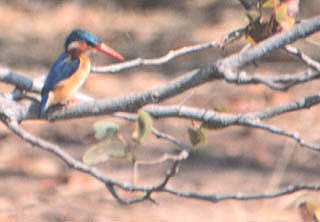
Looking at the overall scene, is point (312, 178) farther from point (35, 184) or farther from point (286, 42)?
point (286, 42)

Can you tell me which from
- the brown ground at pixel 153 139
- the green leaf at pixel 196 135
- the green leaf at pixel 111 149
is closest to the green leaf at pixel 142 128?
the green leaf at pixel 111 149

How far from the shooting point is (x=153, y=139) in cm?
327

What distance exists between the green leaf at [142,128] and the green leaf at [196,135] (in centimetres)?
17

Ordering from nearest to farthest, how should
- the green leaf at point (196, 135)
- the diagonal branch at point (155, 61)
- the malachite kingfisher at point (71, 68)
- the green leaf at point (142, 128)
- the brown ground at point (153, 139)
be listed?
the green leaf at point (142, 128) < the green leaf at point (196, 135) < the diagonal branch at point (155, 61) < the malachite kingfisher at point (71, 68) < the brown ground at point (153, 139)

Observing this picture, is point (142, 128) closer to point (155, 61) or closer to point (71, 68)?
point (155, 61)

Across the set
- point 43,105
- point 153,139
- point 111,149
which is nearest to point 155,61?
point 43,105

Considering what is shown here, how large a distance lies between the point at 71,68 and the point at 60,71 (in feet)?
0.10

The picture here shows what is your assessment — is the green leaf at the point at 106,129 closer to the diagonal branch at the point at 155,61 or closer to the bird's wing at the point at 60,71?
the diagonal branch at the point at 155,61

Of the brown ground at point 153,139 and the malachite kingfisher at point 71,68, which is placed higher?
the brown ground at point 153,139

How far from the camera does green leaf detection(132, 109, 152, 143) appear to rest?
3.09 feet

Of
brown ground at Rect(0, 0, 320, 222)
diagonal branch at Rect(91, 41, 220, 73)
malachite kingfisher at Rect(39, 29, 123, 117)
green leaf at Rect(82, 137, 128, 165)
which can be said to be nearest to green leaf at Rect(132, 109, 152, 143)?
green leaf at Rect(82, 137, 128, 165)

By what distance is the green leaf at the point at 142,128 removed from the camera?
94 cm

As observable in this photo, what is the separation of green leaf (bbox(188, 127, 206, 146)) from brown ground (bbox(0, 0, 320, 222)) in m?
1.70

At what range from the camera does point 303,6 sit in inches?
135
